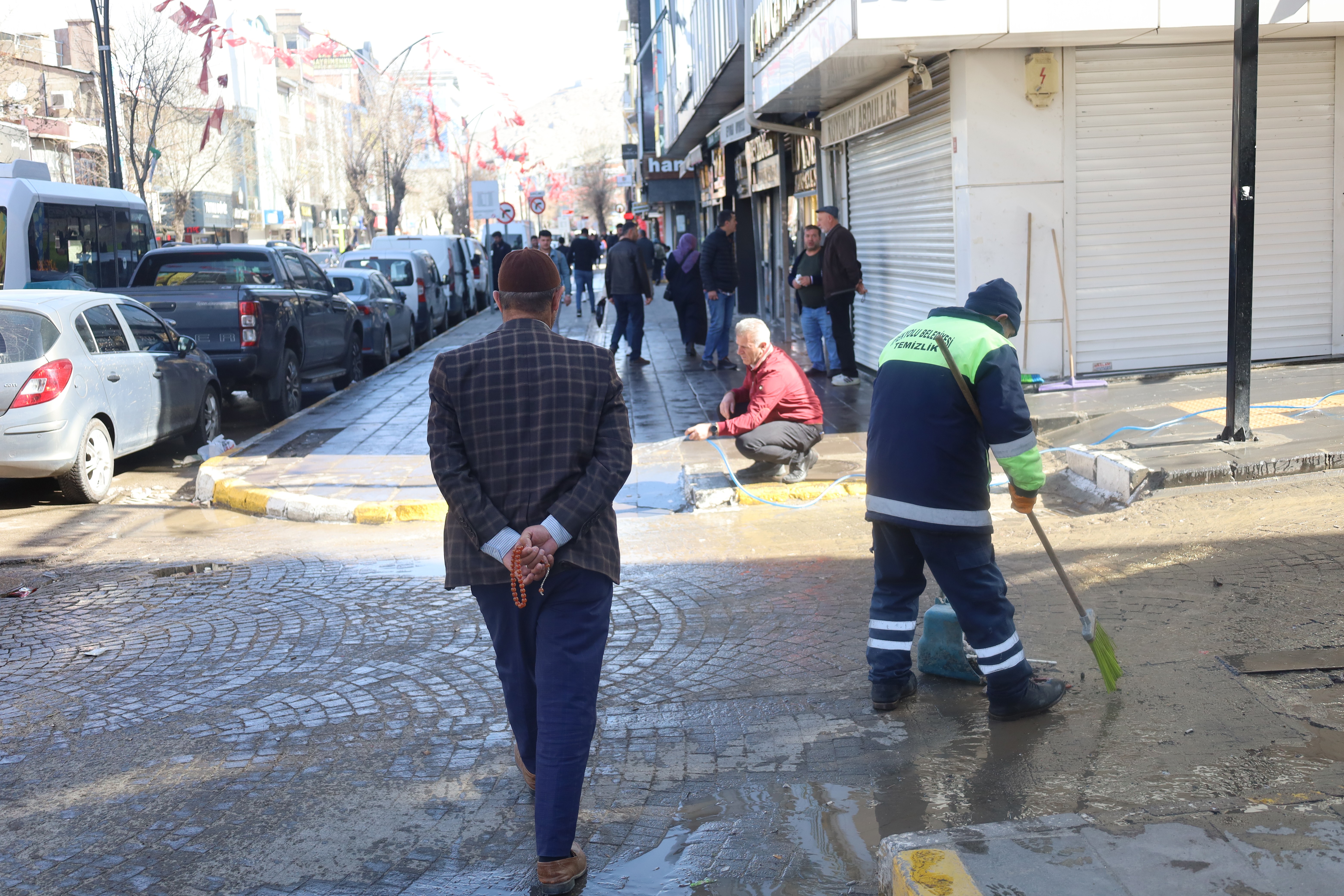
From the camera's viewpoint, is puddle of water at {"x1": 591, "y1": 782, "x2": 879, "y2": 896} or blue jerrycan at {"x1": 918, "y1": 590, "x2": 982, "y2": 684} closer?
puddle of water at {"x1": 591, "y1": 782, "x2": 879, "y2": 896}

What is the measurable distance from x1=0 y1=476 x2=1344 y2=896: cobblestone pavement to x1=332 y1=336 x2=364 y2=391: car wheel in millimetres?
8815

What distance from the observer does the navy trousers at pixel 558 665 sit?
3.38 metres

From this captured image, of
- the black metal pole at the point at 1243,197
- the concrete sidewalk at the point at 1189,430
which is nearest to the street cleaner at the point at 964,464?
the concrete sidewalk at the point at 1189,430

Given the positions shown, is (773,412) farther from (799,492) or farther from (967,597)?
(967,597)

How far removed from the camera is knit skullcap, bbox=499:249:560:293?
11.6 ft

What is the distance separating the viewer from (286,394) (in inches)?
530

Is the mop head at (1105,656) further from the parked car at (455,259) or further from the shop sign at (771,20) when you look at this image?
the parked car at (455,259)

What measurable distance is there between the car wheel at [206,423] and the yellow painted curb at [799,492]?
5.64 meters

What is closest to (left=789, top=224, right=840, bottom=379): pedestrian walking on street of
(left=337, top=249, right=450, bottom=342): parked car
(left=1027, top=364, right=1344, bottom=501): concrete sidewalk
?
(left=1027, top=364, right=1344, bottom=501): concrete sidewalk

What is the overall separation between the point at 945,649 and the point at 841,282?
28.6ft

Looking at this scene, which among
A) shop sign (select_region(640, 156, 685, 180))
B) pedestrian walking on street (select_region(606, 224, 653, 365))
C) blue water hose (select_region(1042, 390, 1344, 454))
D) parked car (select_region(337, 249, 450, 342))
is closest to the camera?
blue water hose (select_region(1042, 390, 1344, 454))

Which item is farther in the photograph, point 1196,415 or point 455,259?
point 455,259

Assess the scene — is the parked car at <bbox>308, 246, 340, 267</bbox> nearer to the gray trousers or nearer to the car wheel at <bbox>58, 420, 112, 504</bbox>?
the car wheel at <bbox>58, 420, 112, 504</bbox>

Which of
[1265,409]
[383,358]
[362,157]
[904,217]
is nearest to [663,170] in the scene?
[362,157]
